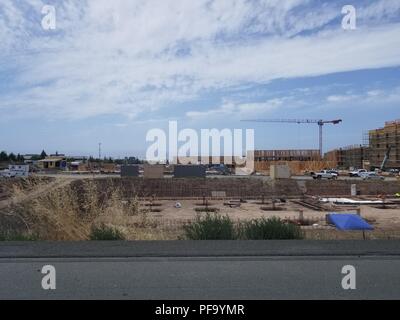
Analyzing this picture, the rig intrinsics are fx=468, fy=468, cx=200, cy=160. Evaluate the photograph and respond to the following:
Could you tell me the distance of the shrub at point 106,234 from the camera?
960 centimetres

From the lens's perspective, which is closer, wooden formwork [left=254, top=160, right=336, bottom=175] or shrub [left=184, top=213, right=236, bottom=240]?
shrub [left=184, top=213, right=236, bottom=240]

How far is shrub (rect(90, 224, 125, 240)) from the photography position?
31.5 feet

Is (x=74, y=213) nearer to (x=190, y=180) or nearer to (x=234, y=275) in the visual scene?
(x=234, y=275)

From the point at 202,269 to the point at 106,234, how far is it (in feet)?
11.7

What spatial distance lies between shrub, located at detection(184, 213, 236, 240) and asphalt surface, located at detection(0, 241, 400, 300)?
1.24 metres

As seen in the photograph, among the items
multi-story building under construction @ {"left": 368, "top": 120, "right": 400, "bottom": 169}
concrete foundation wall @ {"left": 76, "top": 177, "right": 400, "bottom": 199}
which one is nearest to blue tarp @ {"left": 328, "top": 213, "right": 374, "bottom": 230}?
concrete foundation wall @ {"left": 76, "top": 177, "right": 400, "bottom": 199}

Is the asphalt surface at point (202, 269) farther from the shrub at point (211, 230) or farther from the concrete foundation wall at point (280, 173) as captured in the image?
the concrete foundation wall at point (280, 173)

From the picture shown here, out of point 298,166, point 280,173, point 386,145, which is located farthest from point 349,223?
point 386,145

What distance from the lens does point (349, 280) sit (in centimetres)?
602

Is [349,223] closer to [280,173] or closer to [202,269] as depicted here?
[202,269]

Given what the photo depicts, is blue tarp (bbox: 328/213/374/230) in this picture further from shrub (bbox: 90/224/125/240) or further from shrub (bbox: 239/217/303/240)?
shrub (bbox: 90/224/125/240)

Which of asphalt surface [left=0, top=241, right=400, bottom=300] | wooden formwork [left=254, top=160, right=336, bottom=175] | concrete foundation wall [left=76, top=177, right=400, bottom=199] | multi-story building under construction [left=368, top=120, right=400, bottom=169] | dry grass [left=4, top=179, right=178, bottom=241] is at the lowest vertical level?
concrete foundation wall [left=76, top=177, right=400, bottom=199]
